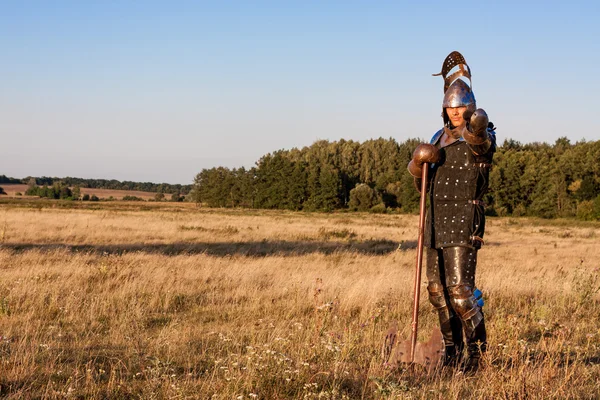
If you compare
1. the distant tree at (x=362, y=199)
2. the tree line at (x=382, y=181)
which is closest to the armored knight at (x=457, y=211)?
the tree line at (x=382, y=181)

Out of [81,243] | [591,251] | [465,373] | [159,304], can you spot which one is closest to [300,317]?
[159,304]

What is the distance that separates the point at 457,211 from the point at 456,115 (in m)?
0.91

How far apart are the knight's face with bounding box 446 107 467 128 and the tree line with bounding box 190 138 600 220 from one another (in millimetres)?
41615

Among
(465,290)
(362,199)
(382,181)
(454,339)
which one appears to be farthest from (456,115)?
(382,181)

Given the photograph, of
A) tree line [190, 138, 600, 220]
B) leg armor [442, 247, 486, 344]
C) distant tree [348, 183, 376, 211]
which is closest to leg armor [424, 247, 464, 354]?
leg armor [442, 247, 486, 344]

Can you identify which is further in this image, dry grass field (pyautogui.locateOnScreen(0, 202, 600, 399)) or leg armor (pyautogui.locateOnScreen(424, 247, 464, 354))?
leg armor (pyautogui.locateOnScreen(424, 247, 464, 354))

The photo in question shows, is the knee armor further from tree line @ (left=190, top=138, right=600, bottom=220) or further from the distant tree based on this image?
the distant tree

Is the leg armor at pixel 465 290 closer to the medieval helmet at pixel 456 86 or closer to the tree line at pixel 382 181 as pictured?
the medieval helmet at pixel 456 86

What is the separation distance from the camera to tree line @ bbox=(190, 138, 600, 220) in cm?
6178

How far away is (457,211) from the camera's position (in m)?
4.93

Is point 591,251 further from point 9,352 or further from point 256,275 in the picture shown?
point 9,352

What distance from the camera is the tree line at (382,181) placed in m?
61.8

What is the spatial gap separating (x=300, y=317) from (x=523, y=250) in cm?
1631

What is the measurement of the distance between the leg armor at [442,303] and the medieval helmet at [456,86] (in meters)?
1.34
